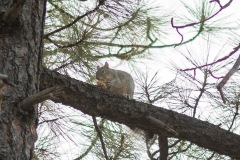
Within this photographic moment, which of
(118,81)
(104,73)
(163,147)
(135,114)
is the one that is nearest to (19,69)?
(135,114)

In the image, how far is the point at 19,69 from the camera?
137 cm

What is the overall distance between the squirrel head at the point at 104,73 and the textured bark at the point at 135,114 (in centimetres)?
65

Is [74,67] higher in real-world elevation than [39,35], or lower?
higher

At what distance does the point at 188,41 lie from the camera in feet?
6.50

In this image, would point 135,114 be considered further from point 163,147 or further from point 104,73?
point 104,73

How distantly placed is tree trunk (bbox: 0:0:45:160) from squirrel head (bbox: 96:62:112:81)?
808 mm

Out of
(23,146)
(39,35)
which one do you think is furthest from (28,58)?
(23,146)

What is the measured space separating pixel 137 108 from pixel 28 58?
15.0 inches

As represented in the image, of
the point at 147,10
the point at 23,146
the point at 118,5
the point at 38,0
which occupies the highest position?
the point at 147,10

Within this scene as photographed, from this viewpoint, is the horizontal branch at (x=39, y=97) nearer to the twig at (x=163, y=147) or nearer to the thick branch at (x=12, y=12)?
the thick branch at (x=12, y=12)

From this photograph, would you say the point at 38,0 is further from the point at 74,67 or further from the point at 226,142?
the point at 226,142

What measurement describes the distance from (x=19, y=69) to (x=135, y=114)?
0.40 metres

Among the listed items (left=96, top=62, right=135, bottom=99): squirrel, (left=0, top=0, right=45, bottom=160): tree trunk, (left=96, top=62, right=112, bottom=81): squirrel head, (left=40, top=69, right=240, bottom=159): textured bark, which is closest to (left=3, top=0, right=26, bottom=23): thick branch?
(left=0, top=0, right=45, bottom=160): tree trunk

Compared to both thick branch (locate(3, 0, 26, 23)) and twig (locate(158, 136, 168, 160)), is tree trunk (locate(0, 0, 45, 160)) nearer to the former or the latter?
thick branch (locate(3, 0, 26, 23))
